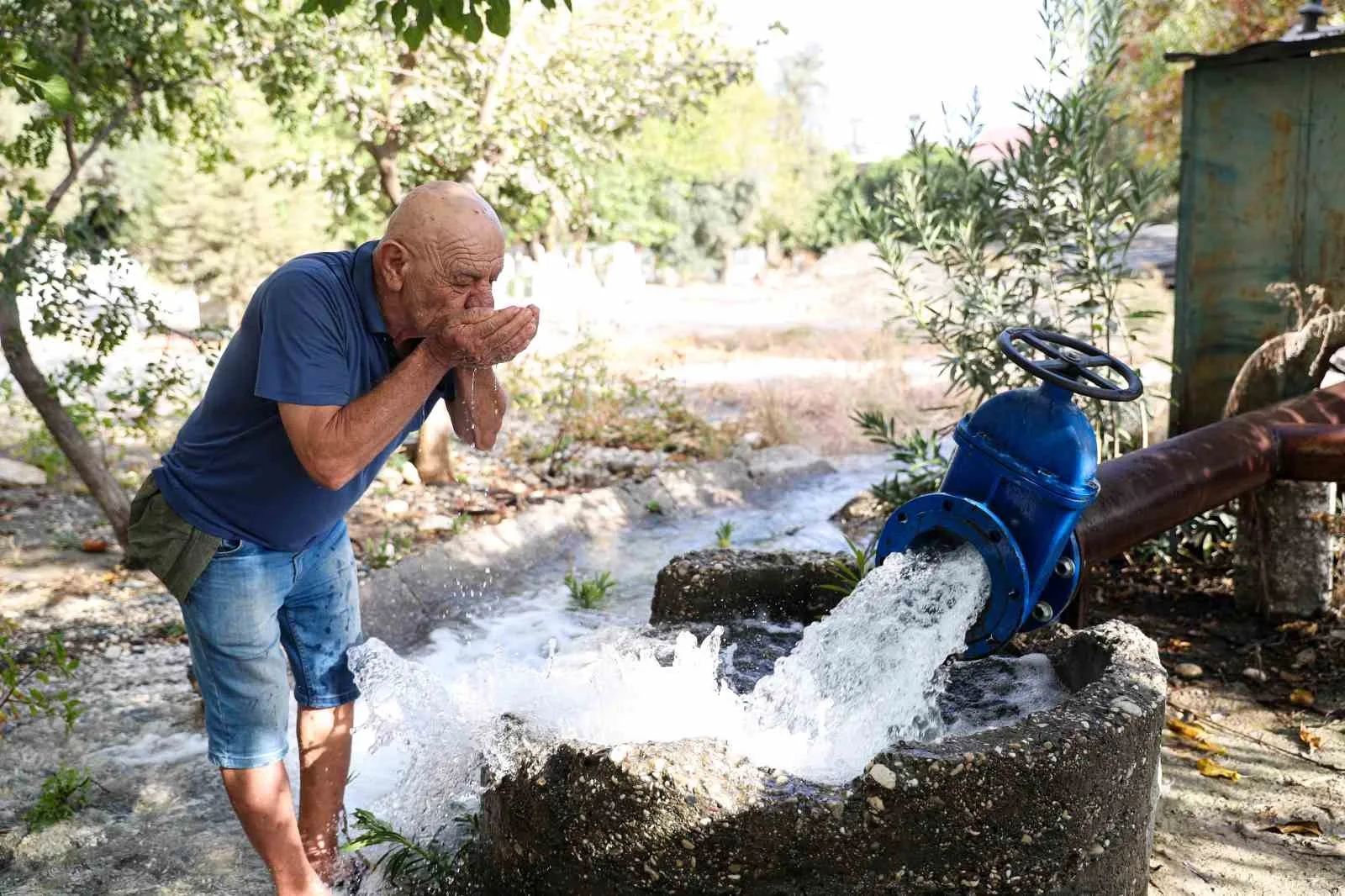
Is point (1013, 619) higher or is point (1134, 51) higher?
point (1134, 51)

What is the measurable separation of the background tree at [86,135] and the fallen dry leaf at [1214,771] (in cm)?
418

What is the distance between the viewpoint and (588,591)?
5.15 meters

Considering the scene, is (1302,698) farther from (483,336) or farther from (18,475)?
(18,475)

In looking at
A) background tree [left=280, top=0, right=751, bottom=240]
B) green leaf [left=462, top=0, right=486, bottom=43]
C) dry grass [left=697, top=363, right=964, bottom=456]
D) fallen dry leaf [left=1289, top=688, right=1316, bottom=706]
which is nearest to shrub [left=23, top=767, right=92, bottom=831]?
green leaf [left=462, top=0, right=486, bottom=43]

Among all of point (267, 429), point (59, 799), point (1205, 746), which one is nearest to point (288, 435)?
point (267, 429)

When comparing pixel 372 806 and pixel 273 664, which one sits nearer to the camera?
pixel 273 664

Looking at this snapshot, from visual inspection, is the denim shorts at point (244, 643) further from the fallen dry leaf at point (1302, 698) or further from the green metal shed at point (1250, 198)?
the green metal shed at point (1250, 198)

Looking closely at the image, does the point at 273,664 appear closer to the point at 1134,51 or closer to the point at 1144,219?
the point at 1144,219

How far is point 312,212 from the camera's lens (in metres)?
21.9

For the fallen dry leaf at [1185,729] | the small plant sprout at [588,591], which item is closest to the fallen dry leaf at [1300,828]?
the fallen dry leaf at [1185,729]

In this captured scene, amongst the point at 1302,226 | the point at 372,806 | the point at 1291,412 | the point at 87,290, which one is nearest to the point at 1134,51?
the point at 1302,226

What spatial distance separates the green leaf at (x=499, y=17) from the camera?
3.64 m

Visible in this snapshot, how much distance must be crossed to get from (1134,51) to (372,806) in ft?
47.7

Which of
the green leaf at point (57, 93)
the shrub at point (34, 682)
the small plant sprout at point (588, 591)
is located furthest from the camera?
the small plant sprout at point (588, 591)
